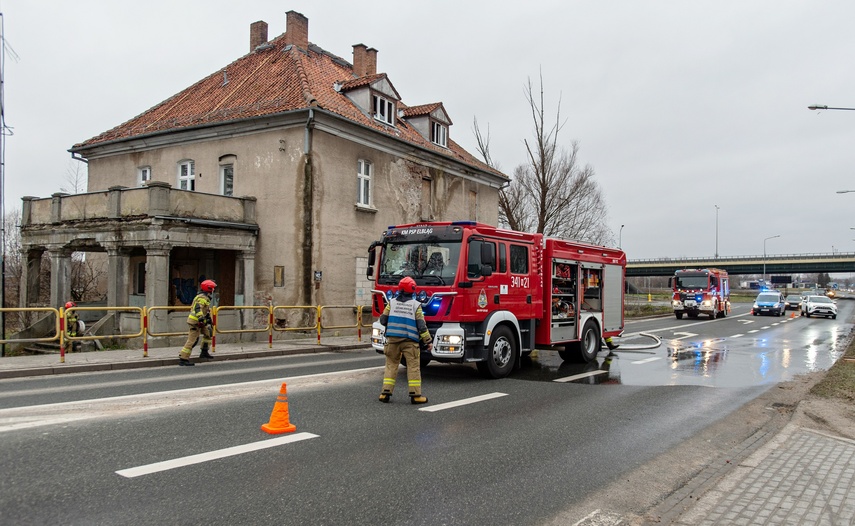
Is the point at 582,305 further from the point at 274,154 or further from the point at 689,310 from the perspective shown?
the point at 689,310

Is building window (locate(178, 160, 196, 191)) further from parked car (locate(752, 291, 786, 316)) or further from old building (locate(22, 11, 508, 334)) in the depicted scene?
parked car (locate(752, 291, 786, 316))

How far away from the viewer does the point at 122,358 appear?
12750mm

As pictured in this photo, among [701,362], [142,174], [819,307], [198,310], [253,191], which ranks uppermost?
[142,174]

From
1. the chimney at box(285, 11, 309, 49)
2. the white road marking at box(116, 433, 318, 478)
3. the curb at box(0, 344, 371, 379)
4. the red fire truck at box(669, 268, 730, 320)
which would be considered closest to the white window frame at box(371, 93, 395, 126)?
the chimney at box(285, 11, 309, 49)

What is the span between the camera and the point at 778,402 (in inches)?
Answer: 353

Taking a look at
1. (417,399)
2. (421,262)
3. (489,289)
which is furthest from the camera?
(421,262)

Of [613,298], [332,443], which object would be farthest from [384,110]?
[332,443]

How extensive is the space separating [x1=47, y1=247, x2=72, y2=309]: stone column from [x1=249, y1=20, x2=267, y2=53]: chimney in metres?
13.1

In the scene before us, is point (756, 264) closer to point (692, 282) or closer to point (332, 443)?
point (692, 282)

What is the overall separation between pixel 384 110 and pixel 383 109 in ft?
0.22

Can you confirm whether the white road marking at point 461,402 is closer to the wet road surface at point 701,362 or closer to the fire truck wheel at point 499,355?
the fire truck wheel at point 499,355

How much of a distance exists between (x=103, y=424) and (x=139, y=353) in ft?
24.8

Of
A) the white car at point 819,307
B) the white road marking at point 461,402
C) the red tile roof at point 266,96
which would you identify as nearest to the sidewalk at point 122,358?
the white road marking at point 461,402

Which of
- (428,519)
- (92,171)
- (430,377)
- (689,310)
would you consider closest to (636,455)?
(428,519)
